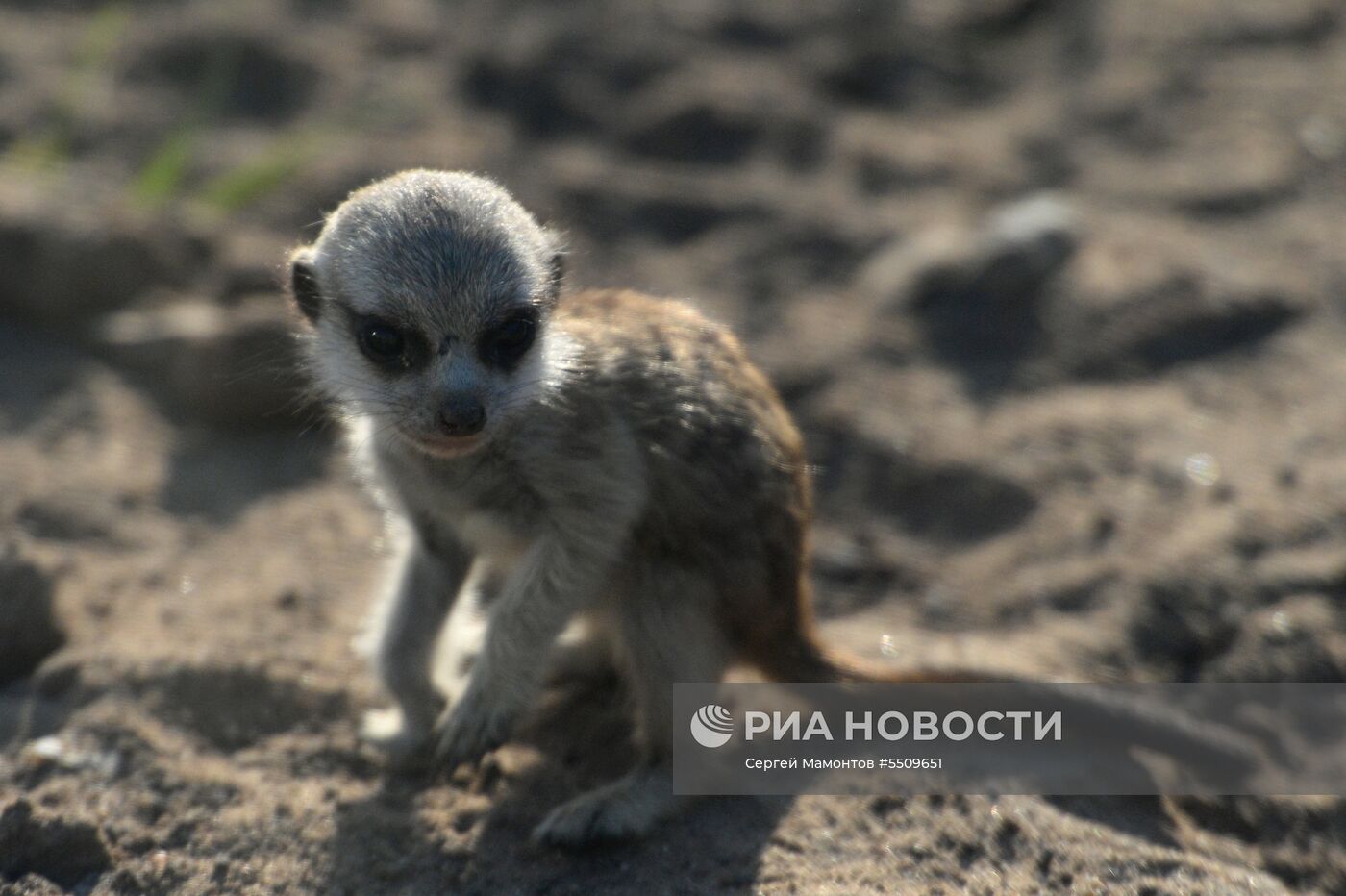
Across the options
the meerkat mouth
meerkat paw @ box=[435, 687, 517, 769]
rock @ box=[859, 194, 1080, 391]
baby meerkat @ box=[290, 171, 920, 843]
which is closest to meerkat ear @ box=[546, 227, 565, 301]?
baby meerkat @ box=[290, 171, 920, 843]

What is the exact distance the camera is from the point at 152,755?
3709mm

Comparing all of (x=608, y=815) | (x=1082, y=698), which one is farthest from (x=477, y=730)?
(x=1082, y=698)

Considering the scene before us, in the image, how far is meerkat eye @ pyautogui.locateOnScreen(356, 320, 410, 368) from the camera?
3381 mm

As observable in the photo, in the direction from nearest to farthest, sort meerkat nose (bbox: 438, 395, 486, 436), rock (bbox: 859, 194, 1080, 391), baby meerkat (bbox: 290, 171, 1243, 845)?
meerkat nose (bbox: 438, 395, 486, 436)
baby meerkat (bbox: 290, 171, 1243, 845)
rock (bbox: 859, 194, 1080, 391)

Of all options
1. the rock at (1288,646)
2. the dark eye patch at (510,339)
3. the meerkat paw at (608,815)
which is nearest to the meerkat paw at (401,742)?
the meerkat paw at (608,815)

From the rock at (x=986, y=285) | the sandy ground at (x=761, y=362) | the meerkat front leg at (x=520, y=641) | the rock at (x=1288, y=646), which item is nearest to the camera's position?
the meerkat front leg at (x=520, y=641)

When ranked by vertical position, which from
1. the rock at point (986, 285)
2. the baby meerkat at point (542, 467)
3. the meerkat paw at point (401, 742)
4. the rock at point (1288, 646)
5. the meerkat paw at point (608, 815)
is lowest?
the rock at point (1288, 646)

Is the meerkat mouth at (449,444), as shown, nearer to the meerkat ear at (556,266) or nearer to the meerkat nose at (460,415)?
the meerkat nose at (460,415)

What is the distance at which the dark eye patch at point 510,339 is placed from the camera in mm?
3395

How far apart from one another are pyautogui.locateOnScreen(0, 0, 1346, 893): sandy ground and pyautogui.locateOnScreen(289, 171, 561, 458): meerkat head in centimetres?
118

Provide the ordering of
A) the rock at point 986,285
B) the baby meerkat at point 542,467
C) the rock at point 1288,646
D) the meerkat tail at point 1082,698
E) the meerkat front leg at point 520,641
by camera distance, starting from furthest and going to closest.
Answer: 1. the rock at point 986,285
2. the rock at point 1288,646
3. the meerkat tail at point 1082,698
4. the meerkat front leg at point 520,641
5. the baby meerkat at point 542,467

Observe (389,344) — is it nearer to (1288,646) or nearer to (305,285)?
(305,285)

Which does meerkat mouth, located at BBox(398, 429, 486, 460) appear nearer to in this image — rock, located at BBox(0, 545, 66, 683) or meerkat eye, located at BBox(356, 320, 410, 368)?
meerkat eye, located at BBox(356, 320, 410, 368)

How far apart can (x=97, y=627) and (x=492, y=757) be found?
147cm
